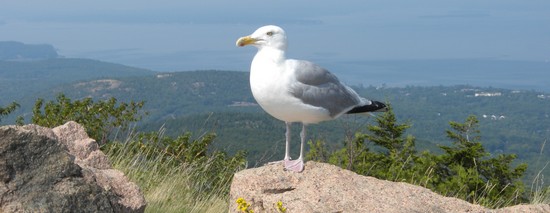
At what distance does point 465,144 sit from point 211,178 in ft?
21.2

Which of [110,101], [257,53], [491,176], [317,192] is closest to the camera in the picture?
[317,192]

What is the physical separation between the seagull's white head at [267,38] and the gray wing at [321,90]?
0.22 m

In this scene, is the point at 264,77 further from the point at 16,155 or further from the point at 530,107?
the point at 530,107

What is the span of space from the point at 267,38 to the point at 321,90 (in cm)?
72

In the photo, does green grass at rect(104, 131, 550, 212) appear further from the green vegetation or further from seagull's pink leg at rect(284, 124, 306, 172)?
the green vegetation

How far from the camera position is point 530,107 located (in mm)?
199000

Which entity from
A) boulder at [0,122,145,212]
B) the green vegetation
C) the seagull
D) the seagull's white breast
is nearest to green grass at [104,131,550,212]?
the seagull

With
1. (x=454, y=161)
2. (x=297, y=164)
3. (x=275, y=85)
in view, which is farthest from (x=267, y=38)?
(x=454, y=161)

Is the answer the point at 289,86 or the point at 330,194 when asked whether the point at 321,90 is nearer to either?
the point at 289,86

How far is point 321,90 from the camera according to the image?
20.7 feet

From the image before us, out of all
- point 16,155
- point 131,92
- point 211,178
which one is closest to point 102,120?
point 211,178

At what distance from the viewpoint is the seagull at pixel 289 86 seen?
5973 millimetres

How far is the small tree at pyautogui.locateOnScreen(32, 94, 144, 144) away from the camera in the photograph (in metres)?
10.6

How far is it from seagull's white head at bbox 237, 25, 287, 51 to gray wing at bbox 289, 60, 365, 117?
219 mm
